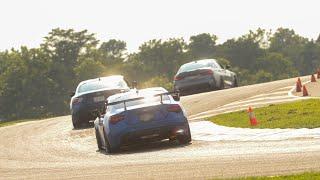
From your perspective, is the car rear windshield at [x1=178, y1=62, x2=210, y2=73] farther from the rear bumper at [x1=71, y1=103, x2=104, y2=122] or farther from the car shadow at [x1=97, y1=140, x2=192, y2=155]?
the car shadow at [x1=97, y1=140, x2=192, y2=155]

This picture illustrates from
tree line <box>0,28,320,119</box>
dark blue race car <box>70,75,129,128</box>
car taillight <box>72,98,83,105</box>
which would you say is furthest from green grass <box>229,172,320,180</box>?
tree line <box>0,28,320,119</box>

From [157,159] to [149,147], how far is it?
8.73 feet

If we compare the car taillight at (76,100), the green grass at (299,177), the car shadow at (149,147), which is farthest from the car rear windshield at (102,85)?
the green grass at (299,177)

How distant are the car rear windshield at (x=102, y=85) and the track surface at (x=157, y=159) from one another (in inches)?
111

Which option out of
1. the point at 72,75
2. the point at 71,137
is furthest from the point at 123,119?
the point at 72,75

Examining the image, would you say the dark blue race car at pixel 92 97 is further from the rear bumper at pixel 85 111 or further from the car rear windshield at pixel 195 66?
the car rear windshield at pixel 195 66

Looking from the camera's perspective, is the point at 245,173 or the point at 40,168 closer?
the point at 245,173

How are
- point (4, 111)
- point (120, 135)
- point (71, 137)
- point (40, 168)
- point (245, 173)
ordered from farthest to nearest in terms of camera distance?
point (4, 111), point (71, 137), point (120, 135), point (40, 168), point (245, 173)

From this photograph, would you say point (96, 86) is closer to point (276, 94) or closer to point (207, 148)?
point (276, 94)

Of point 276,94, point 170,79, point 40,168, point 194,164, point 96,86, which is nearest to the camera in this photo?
point 194,164

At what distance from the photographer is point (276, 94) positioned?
2561 cm

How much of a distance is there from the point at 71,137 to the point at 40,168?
6811 mm

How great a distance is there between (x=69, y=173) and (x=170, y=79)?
132 metres

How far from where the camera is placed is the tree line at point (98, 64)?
11069 centimetres
